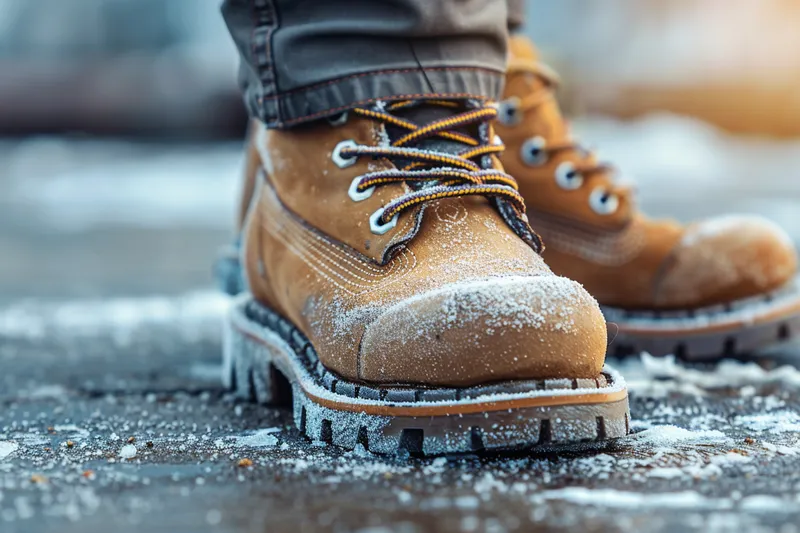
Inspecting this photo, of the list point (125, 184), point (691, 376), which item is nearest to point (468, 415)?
point (691, 376)

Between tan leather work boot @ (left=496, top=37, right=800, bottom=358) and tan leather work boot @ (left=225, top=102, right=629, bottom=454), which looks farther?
tan leather work boot @ (left=496, top=37, right=800, bottom=358)

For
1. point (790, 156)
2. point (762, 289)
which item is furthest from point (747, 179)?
point (762, 289)

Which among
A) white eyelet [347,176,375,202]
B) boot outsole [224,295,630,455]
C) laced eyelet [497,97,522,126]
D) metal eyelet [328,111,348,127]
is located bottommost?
boot outsole [224,295,630,455]

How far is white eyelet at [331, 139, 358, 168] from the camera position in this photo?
1.20 metres

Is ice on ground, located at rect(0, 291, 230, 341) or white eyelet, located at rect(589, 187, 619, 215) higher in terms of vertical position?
white eyelet, located at rect(589, 187, 619, 215)

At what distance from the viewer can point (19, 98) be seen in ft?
41.2

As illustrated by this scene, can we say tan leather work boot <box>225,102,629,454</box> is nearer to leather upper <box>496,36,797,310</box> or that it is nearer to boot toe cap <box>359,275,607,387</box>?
boot toe cap <box>359,275,607,387</box>

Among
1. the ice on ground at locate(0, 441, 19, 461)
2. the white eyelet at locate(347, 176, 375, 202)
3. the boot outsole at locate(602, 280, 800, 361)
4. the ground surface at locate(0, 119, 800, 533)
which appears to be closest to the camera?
the ground surface at locate(0, 119, 800, 533)

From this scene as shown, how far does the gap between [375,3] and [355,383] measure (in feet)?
1.59

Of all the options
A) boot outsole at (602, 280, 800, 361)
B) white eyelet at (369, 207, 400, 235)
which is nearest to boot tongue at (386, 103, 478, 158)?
white eyelet at (369, 207, 400, 235)

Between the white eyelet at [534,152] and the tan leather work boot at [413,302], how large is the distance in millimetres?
513

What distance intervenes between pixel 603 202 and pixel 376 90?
72 centimetres

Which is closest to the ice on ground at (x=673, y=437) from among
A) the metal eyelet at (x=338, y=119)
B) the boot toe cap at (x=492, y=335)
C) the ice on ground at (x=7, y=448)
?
the boot toe cap at (x=492, y=335)

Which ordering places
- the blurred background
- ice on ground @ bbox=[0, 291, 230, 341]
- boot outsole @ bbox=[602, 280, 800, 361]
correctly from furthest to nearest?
the blurred background, ice on ground @ bbox=[0, 291, 230, 341], boot outsole @ bbox=[602, 280, 800, 361]
